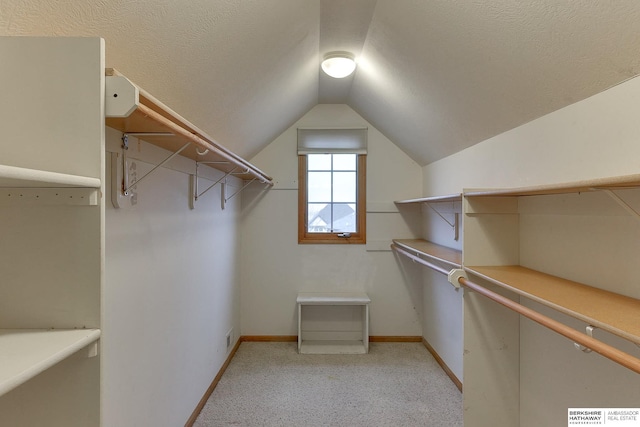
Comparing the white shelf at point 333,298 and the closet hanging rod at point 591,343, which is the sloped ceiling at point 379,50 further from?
the white shelf at point 333,298

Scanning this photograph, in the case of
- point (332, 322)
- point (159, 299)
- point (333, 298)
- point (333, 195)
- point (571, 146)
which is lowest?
point (332, 322)

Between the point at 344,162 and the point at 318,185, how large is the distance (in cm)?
39

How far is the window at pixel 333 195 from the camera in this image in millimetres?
3479

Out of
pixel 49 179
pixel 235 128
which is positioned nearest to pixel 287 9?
pixel 235 128

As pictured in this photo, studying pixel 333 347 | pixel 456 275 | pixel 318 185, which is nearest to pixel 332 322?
pixel 333 347

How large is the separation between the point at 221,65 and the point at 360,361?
270cm

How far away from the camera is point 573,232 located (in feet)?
4.53

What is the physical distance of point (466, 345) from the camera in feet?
5.61

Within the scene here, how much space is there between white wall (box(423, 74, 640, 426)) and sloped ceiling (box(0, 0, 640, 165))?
10 centimetres

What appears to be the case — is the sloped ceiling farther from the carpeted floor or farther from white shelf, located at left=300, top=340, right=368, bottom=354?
white shelf, located at left=300, top=340, right=368, bottom=354

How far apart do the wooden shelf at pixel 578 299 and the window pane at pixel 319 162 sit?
2.23 meters

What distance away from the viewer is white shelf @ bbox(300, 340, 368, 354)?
3.16m

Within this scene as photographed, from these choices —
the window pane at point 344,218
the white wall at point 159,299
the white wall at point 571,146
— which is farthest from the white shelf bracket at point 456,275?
the window pane at point 344,218

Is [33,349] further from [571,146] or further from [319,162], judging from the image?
[319,162]
